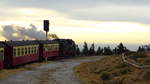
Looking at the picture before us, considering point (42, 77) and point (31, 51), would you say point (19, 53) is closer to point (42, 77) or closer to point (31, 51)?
point (31, 51)

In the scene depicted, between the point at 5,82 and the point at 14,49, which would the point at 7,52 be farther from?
the point at 5,82

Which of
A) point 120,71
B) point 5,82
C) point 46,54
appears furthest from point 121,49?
point 5,82

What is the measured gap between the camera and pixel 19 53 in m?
45.4

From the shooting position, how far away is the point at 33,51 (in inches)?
2095

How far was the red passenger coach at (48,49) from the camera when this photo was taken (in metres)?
58.2

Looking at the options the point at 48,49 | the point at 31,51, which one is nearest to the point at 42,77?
the point at 31,51

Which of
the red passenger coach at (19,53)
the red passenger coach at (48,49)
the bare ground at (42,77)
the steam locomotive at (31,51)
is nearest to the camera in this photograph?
the bare ground at (42,77)

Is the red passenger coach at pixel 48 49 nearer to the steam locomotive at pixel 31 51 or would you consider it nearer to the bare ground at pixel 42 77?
the steam locomotive at pixel 31 51

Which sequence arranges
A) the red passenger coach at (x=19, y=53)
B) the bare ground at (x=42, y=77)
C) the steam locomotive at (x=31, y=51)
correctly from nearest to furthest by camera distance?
the bare ground at (x=42, y=77), the steam locomotive at (x=31, y=51), the red passenger coach at (x=19, y=53)

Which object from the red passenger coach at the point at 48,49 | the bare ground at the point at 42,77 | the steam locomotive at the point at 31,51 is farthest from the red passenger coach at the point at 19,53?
the bare ground at the point at 42,77

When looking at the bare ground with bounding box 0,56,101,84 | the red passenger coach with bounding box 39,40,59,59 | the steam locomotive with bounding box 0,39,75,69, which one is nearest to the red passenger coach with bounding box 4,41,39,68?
the steam locomotive with bounding box 0,39,75,69

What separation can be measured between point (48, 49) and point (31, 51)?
10.3 meters

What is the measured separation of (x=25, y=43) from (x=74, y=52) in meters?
27.0

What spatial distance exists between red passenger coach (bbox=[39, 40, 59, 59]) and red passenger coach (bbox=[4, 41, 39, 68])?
9.66ft
